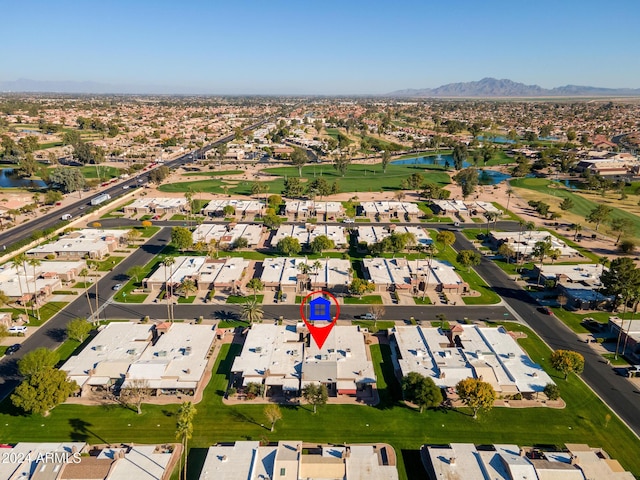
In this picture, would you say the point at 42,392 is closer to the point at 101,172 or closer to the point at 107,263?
the point at 107,263

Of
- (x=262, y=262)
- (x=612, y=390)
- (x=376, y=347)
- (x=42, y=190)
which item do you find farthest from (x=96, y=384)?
(x=42, y=190)

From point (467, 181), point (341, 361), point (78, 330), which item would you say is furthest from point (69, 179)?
point (467, 181)

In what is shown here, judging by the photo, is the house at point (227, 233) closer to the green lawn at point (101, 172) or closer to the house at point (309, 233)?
the house at point (309, 233)

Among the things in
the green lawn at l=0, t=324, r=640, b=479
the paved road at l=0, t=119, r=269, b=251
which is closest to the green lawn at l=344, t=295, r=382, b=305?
the green lawn at l=0, t=324, r=640, b=479

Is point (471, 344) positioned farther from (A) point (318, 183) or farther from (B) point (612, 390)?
(A) point (318, 183)

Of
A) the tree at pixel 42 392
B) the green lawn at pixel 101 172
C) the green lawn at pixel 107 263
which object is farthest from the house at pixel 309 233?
the green lawn at pixel 101 172
